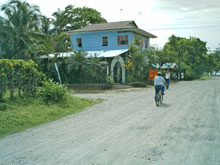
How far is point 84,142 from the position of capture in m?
6.85

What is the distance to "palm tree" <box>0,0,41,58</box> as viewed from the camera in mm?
32875

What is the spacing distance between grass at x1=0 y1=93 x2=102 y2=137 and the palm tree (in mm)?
20102

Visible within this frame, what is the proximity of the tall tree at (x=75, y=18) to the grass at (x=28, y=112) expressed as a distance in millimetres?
36025

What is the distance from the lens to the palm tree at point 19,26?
32.9 m

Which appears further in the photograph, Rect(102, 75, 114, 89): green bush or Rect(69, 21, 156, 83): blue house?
Rect(69, 21, 156, 83): blue house

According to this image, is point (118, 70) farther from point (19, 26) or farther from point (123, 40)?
point (19, 26)

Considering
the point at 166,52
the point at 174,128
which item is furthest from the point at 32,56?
the point at 174,128

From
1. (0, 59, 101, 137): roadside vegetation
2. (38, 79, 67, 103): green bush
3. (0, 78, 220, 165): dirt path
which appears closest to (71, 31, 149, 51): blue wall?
(0, 59, 101, 137): roadside vegetation

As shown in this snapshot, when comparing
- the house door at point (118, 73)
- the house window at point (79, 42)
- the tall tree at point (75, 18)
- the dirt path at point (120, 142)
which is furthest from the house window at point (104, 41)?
the dirt path at point (120, 142)

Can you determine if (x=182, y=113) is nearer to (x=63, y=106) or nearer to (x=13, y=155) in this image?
(x=63, y=106)

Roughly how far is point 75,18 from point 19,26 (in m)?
18.0

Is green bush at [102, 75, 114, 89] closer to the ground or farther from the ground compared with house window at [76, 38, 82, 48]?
closer to the ground

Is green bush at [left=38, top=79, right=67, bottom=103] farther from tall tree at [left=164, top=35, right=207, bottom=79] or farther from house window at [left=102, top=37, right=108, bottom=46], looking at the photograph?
tall tree at [left=164, top=35, right=207, bottom=79]

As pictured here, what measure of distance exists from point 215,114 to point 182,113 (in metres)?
1.30
